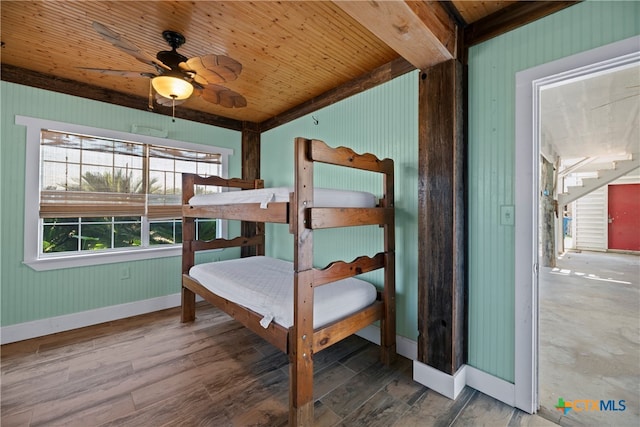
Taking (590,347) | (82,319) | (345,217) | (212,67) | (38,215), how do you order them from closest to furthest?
(345,217) → (212,67) → (590,347) → (38,215) → (82,319)

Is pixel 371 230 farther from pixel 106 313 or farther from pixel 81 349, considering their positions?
pixel 106 313

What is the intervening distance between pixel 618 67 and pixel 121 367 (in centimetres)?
361

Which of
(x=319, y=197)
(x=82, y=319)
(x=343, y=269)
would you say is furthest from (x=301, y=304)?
(x=82, y=319)

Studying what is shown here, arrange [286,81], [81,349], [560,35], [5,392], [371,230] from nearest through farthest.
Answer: [560,35], [5,392], [81,349], [371,230], [286,81]

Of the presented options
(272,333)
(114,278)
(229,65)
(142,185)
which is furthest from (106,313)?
(229,65)

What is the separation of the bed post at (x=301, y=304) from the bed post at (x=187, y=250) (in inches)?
69.9

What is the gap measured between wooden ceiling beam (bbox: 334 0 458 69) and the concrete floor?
224 centimetres

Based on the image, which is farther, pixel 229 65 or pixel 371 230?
pixel 371 230

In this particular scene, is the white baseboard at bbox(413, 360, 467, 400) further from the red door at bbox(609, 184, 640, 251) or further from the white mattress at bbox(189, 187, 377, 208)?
the red door at bbox(609, 184, 640, 251)

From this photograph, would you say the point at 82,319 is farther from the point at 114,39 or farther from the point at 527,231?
the point at 527,231

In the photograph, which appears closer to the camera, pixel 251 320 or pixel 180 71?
pixel 251 320

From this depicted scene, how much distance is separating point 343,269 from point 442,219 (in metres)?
0.72

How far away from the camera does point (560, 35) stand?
4.66ft

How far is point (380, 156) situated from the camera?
235 cm
